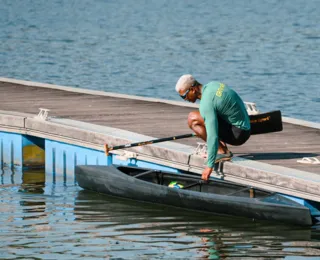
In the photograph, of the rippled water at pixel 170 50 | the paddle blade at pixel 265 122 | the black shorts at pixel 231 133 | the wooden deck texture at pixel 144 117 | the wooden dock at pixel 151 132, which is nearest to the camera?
the wooden dock at pixel 151 132

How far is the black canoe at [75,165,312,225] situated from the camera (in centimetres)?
1252

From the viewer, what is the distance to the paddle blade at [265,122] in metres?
13.9

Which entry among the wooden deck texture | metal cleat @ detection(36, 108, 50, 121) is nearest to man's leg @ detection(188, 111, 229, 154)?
Answer: the wooden deck texture

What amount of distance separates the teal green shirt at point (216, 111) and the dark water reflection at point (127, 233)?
2.94 feet

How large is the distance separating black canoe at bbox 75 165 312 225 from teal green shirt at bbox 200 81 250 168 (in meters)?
0.59

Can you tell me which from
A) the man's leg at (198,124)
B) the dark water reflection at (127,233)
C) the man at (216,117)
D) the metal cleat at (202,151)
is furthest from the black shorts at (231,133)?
the dark water reflection at (127,233)

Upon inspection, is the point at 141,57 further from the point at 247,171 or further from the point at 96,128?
the point at 247,171

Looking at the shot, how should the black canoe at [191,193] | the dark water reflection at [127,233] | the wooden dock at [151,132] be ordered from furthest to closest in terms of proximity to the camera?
the wooden dock at [151,132]
the black canoe at [191,193]
the dark water reflection at [127,233]

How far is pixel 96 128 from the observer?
15.4m

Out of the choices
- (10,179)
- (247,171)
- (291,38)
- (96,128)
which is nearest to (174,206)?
(247,171)

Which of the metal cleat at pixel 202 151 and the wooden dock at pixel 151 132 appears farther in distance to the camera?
the metal cleat at pixel 202 151

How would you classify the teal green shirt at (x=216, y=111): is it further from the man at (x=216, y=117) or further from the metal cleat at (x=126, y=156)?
the metal cleat at (x=126, y=156)

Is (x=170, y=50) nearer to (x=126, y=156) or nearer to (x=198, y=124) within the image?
(x=126, y=156)

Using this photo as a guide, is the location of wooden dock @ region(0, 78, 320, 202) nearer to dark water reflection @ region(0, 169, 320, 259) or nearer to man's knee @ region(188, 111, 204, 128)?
man's knee @ region(188, 111, 204, 128)
